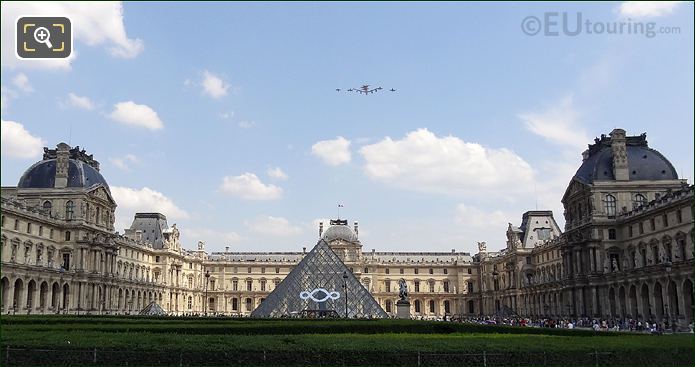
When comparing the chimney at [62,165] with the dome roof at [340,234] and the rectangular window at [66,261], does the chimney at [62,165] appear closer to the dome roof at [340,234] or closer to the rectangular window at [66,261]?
the rectangular window at [66,261]

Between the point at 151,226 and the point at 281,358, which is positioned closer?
the point at 281,358

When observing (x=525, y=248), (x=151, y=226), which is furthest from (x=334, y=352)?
(x=151, y=226)

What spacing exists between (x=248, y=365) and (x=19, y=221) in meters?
42.4

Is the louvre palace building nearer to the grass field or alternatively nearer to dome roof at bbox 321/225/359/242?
dome roof at bbox 321/225/359/242

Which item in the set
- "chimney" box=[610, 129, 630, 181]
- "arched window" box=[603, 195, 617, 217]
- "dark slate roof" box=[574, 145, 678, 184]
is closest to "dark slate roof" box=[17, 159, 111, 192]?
"dark slate roof" box=[574, 145, 678, 184]

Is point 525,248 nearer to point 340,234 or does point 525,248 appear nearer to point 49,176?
point 340,234

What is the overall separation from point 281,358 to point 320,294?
3853 centimetres

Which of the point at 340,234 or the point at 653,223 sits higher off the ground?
the point at 340,234

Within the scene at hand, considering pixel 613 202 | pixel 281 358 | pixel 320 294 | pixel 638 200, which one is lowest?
pixel 281 358

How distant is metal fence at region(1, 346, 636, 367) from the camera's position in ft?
50.5

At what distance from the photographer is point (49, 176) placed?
60.8 m

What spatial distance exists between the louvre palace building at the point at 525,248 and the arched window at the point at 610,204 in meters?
0.09

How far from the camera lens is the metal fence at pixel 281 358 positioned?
15398mm

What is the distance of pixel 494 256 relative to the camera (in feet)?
321
